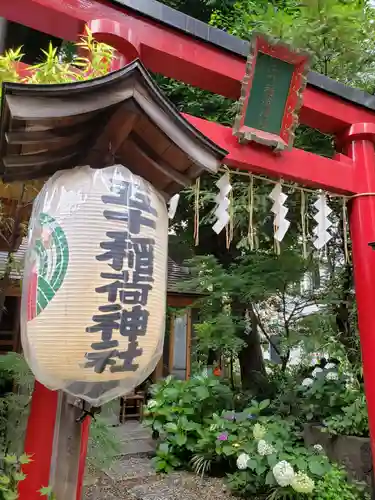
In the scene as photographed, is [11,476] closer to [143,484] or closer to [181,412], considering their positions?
[143,484]

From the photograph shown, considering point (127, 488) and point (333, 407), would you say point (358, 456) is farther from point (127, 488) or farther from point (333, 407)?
point (127, 488)

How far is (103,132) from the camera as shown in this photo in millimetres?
2248

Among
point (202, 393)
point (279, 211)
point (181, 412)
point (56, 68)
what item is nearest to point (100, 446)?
point (181, 412)

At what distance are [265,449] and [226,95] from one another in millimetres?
4397

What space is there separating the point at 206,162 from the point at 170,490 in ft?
16.4

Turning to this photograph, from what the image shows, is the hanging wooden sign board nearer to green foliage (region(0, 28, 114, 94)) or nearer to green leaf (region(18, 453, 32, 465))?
green foliage (region(0, 28, 114, 94))

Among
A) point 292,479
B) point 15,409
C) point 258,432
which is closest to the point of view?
point 15,409

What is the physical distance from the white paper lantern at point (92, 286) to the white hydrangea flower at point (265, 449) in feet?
12.9

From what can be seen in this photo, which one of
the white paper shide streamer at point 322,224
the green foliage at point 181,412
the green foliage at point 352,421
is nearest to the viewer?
the white paper shide streamer at point 322,224

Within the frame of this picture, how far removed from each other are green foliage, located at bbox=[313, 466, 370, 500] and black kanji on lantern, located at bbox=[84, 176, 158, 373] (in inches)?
163

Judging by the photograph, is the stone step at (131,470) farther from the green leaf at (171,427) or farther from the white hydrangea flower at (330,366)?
the white hydrangea flower at (330,366)

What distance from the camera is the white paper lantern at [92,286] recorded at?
1881mm

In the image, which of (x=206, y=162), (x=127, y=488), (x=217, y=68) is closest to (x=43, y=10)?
(x=217, y=68)

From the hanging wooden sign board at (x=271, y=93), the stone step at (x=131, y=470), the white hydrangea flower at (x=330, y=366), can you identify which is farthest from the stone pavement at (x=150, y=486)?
the hanging wooden sign board at (x=271, y=93)
